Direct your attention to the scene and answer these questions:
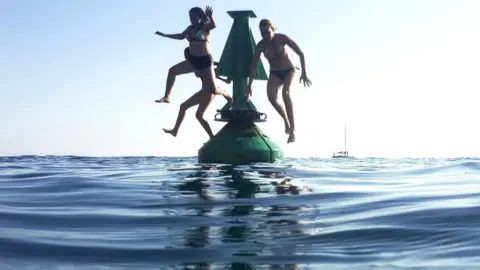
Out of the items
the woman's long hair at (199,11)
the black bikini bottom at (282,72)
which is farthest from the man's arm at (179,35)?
the black bikini bottom at (282,72)

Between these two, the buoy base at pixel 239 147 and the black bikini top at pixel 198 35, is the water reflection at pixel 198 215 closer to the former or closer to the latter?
the buoy base at pixel 239 147

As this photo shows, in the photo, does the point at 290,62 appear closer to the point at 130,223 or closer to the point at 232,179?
the point at 232,179

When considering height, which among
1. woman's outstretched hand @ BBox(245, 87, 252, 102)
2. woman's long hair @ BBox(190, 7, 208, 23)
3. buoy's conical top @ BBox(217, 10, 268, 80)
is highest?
woman's long hair @ BBox(190, 7, 208, 23)

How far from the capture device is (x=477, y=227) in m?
3.87

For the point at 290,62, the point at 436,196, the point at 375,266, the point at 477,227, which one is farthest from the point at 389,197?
the point at 290,62

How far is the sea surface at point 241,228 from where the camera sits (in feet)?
9.78

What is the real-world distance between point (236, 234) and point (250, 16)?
37.7 feet

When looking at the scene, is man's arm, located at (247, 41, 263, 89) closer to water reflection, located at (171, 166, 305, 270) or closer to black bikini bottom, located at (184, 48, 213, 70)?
black bikini bottom, located at (184, 48, 213, 70)

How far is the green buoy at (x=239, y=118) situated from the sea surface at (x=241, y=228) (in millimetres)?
6226

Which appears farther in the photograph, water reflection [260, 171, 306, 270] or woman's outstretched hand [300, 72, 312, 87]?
woman's outstretched hand [300, 72, 312, 87]

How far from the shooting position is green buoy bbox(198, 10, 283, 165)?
13.1 metres

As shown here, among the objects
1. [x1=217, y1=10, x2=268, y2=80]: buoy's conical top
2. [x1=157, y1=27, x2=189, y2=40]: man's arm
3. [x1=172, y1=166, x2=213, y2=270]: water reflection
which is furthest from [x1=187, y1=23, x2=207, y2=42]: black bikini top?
[x1=172, y1=166, x2=213, y2=270]: water reflection

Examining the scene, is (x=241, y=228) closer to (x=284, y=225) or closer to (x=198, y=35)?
(x=284, y=225)

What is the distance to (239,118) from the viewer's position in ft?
44.7
